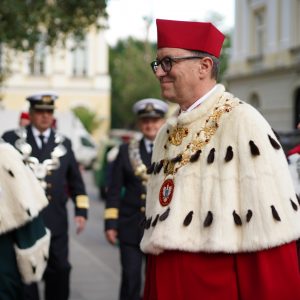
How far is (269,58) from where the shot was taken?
111 ft

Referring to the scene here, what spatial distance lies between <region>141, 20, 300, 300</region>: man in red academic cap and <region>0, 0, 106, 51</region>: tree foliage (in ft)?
48.2

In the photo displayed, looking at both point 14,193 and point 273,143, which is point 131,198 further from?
point 273,143

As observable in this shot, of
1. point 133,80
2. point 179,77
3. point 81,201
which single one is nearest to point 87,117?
point 133,80

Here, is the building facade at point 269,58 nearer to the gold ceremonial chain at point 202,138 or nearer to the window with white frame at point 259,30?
the window with white frame at point 259,30

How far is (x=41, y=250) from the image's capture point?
459 centimetres

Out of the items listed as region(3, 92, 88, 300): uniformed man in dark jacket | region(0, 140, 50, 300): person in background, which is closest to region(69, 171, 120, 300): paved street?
region(3, 92, 88, 300): uniformed man in dark jacket

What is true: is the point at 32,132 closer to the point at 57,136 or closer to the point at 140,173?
the point at 57,136

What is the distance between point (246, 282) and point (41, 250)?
178cm

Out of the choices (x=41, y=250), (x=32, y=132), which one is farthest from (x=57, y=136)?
(x=41, y=250)

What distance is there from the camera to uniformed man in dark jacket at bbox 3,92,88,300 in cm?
674

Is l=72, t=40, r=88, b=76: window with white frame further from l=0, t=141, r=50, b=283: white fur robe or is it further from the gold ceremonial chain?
the gold ceremonial chain

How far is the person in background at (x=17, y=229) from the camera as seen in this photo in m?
4.38

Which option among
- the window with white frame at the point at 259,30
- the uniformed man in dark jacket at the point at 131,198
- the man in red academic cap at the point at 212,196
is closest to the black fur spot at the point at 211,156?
the man in red academic cap at the point at 212,196

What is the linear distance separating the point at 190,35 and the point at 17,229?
5.67ft
